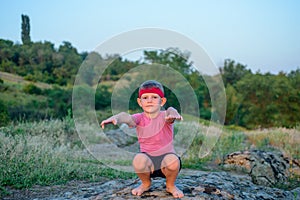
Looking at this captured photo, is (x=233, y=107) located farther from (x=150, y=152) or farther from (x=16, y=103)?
(x=150, y=152)

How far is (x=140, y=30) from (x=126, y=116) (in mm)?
1019

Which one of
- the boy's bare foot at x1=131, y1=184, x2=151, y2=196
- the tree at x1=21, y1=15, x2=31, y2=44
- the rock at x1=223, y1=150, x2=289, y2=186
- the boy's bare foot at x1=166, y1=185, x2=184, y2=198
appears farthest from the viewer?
the tree at x1=21, y1=15, x2=31, y2=44

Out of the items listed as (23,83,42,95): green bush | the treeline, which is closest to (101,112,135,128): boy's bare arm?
the treeline

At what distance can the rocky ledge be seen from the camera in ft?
13.7

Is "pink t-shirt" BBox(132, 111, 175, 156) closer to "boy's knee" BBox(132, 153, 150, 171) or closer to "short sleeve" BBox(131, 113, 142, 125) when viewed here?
"short sleeve" BBox(131, 113, 142, 125)

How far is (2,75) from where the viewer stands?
25.4 meters

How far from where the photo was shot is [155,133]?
370cm

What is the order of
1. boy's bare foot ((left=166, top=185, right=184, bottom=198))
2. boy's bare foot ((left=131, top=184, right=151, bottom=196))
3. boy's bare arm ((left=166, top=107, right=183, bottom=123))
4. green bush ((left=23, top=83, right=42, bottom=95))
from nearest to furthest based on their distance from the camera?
boy's bare arm ((left=166, top=107, right=183, bottom=123)), boy's bare foot ((left=166, top=185, right=184, bottom=198)), boy's bare foot ((left=131, top=184, right=151, bottom=196)), green bush ((left=23, top=83, right=42, bottom=95))

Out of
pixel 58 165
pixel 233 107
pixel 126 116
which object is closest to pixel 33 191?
pixel 58 165

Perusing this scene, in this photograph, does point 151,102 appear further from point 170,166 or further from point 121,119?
point 170,166

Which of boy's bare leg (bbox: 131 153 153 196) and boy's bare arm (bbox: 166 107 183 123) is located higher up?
boy's bare arm (bbox: 166 107 183 123)

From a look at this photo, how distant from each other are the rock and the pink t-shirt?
3684 millimetres

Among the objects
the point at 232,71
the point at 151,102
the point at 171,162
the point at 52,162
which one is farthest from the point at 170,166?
the point at 232,71

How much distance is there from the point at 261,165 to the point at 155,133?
431 cm
